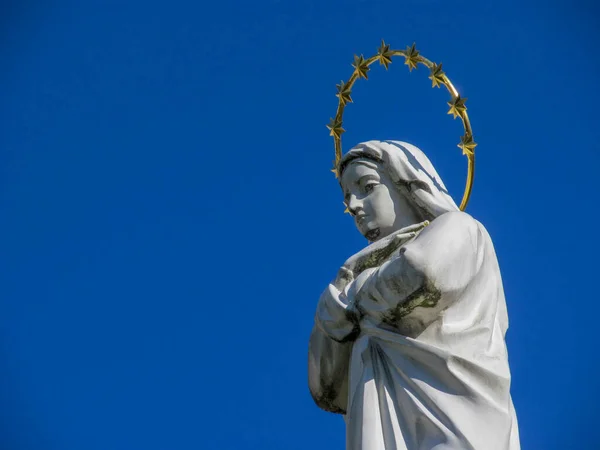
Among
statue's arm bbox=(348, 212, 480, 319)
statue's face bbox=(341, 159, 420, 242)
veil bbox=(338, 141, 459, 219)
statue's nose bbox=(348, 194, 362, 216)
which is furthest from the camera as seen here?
statue's nose bbox=(348, 194, 362, 216)

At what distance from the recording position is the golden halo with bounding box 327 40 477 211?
907 centimetres

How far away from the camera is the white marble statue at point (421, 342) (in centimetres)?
762

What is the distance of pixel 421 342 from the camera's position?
309 inches

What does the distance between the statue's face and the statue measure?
0.14 m

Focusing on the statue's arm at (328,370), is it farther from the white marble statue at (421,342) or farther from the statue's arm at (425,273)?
the statue's arm at (425,273)

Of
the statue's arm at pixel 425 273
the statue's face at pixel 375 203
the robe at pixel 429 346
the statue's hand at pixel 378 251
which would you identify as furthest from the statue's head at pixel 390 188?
the statue's arm at pixel 425 273

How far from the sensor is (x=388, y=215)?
8.94 metres

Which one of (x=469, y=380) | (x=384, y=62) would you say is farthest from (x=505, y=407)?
(x=384, y=62)

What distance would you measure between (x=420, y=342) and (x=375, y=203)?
1.42m

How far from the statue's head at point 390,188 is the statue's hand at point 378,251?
27cm

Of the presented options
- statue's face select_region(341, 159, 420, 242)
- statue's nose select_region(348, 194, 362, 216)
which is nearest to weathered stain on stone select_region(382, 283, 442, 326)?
statue's face select_region(341, 159, 420, 242)

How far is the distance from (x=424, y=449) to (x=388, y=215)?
200 cm

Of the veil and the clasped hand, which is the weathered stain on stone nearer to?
the clasped hand

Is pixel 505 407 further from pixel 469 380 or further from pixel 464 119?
pixel 464 119
